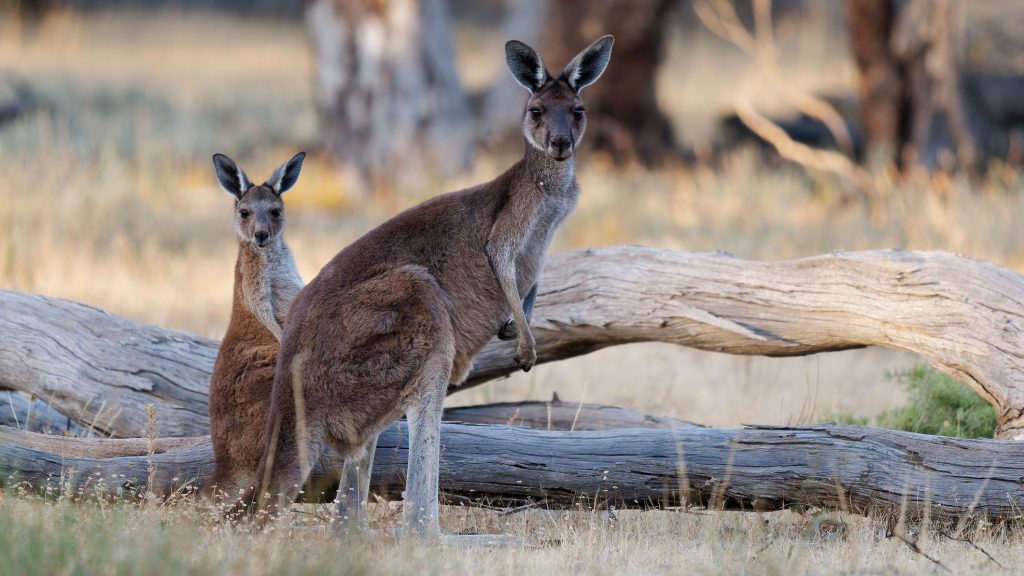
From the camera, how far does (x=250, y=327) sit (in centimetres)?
524

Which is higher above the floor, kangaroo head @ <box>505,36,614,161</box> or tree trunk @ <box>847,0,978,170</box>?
tree trunk @ <box>847,0,978,170</box>

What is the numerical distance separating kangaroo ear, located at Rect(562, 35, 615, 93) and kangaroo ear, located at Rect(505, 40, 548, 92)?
0.12 meters

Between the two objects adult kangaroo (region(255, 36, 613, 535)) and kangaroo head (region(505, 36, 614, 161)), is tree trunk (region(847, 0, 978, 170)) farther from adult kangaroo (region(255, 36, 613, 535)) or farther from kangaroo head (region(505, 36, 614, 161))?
adult kangaroo (region(255, 36, 613, 535))

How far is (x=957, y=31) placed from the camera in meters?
12.3

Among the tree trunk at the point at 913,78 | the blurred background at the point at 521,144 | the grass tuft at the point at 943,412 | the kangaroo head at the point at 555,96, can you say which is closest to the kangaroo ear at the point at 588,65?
the kangaroo head at the point at 555,96

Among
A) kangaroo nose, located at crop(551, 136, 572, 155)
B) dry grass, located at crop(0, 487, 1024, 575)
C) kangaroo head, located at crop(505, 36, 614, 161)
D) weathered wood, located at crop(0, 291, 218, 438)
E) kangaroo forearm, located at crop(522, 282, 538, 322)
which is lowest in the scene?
dry grass, located at crop(0, 487, 1024, 575)

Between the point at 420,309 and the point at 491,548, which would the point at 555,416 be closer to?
the point at 491,548

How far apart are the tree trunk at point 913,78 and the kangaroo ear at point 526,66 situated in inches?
314

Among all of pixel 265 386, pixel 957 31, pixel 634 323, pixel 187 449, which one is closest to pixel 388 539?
pixel 265 386

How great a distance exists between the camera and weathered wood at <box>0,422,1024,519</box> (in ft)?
16.0

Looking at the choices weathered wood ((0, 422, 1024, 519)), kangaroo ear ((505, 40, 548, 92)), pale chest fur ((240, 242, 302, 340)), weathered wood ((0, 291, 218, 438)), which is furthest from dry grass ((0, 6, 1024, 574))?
kangaroo ear ((505, 40, 548, 92))

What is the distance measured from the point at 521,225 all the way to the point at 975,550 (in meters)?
2.25

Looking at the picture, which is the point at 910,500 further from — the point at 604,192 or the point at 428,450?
the point at 604,192

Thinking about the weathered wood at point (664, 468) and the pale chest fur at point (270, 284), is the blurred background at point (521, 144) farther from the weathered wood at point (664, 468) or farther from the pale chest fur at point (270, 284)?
the pale chest fur at point (270, 284)
